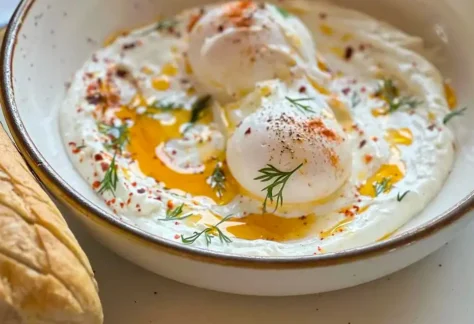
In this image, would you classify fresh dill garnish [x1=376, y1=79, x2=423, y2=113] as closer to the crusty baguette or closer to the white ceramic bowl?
the white ceramic bowl

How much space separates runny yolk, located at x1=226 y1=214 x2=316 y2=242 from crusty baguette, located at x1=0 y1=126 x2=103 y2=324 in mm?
453

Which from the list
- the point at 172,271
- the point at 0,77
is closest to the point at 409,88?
the point at 172,271

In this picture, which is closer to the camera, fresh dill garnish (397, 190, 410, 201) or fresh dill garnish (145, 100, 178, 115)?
fresh dill garnish (397, 190, 410, 201)

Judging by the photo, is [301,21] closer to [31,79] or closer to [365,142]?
[365,142]

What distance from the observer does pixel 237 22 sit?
184cm

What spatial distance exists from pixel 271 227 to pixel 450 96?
675mm

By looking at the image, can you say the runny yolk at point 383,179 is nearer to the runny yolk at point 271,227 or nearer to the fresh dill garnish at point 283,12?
the runny yolk at point 271,227

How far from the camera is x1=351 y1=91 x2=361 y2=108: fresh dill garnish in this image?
5.95 ft

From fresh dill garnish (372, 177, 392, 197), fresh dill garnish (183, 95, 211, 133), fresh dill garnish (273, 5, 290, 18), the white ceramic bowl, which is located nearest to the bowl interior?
the white ceramic bowl

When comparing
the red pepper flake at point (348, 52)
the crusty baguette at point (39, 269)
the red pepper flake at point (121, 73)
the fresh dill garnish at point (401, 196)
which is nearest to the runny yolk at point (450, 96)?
the red pepper flake at point (348, 52)

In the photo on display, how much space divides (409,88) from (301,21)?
1.36 feet

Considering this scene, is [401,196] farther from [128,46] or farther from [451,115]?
[128,46]

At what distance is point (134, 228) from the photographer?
125 centimetres

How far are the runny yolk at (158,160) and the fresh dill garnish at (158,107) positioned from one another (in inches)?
0.7
